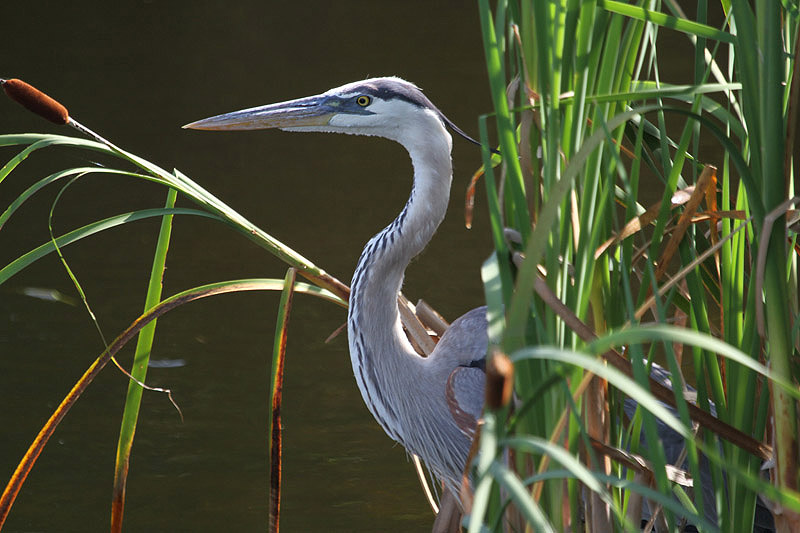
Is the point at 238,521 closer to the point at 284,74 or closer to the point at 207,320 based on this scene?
the point at 207,320

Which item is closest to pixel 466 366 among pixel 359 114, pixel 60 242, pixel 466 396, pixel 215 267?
pixel 466 396

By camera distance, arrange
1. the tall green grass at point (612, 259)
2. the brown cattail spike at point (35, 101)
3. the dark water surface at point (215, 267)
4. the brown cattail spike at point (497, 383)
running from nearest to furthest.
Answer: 1. the brown cattail spike at point (497, 383)
2. the tall green grass at point (612, 259)
3. the brown cattail spike at point (35, 101)
4. the dark water surface at point (215, 267)

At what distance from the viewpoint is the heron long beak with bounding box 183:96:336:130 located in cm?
130

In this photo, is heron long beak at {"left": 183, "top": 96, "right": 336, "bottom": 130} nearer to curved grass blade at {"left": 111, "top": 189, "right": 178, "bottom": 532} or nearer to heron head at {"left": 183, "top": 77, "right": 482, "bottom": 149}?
heron head at {"left": 183, "top": 77, "right": 482, "bottom": 149}

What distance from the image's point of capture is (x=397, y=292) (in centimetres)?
132

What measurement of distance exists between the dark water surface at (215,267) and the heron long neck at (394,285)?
1.77 ft

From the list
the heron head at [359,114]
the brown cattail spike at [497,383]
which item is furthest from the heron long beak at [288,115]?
the brown cattail spike at [497,383]

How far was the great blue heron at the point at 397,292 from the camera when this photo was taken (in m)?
1.28

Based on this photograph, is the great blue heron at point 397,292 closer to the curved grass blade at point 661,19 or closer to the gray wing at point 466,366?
the gray wing at point 466,366

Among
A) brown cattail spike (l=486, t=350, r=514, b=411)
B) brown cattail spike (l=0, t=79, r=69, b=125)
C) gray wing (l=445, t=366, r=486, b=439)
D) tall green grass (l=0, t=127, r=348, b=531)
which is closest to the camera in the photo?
brown cattail spike (l=486, t=350, r=514, b=411)

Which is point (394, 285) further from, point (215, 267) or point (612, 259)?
point (215, 267)

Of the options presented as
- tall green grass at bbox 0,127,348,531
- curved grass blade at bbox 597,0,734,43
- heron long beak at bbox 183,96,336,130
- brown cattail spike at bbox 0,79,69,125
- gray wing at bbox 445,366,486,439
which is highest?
curved grass blade at bbox 597,0,734,43

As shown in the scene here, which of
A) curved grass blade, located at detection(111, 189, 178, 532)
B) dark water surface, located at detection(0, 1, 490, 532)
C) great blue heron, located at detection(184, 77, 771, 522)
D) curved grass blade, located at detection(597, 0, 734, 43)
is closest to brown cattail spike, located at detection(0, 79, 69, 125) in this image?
curved grass blade, located at detection(111, 189, 178, 532)

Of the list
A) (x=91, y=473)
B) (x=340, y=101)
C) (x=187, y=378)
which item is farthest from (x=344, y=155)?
(x=340, y=101)
